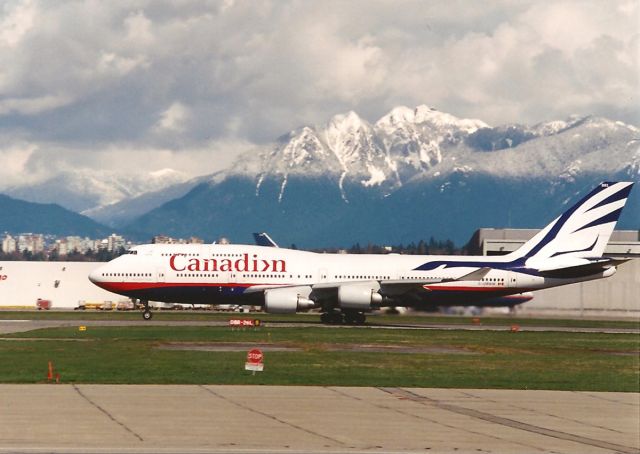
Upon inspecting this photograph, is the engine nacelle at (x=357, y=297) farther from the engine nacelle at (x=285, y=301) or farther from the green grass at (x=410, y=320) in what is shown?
the green grass at (x=410, y=320)

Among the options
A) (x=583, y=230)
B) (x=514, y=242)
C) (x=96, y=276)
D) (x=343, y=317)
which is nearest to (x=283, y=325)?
(x=343, y=317)

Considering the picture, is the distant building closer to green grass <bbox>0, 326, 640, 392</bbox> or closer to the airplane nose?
the airplane nose

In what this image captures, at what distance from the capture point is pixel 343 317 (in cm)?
7444

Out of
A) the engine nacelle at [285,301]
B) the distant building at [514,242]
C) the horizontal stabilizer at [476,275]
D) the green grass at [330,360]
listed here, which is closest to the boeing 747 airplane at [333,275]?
the horizontal stabilizer at [476,275]

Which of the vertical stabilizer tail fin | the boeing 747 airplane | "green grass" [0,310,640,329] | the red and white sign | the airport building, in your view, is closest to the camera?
the red and white sign

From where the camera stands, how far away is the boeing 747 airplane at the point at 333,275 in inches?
2891

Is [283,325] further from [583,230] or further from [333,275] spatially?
[583,230]

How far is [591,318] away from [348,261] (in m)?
27.9

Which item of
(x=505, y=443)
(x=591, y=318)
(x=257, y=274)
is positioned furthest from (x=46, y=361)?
(x=591, y=318)

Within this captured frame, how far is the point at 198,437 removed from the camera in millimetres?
24141

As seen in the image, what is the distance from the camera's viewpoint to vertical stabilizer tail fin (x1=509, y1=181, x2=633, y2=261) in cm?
7725

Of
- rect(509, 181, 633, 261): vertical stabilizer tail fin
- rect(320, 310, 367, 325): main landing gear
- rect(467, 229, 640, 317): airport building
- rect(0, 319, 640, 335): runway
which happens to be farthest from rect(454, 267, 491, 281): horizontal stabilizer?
rect(320, 310, 367, 325): main landing gear

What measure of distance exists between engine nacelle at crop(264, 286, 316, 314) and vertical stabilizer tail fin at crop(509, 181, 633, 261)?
601 inches

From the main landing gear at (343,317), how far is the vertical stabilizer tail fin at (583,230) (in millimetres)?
11484
